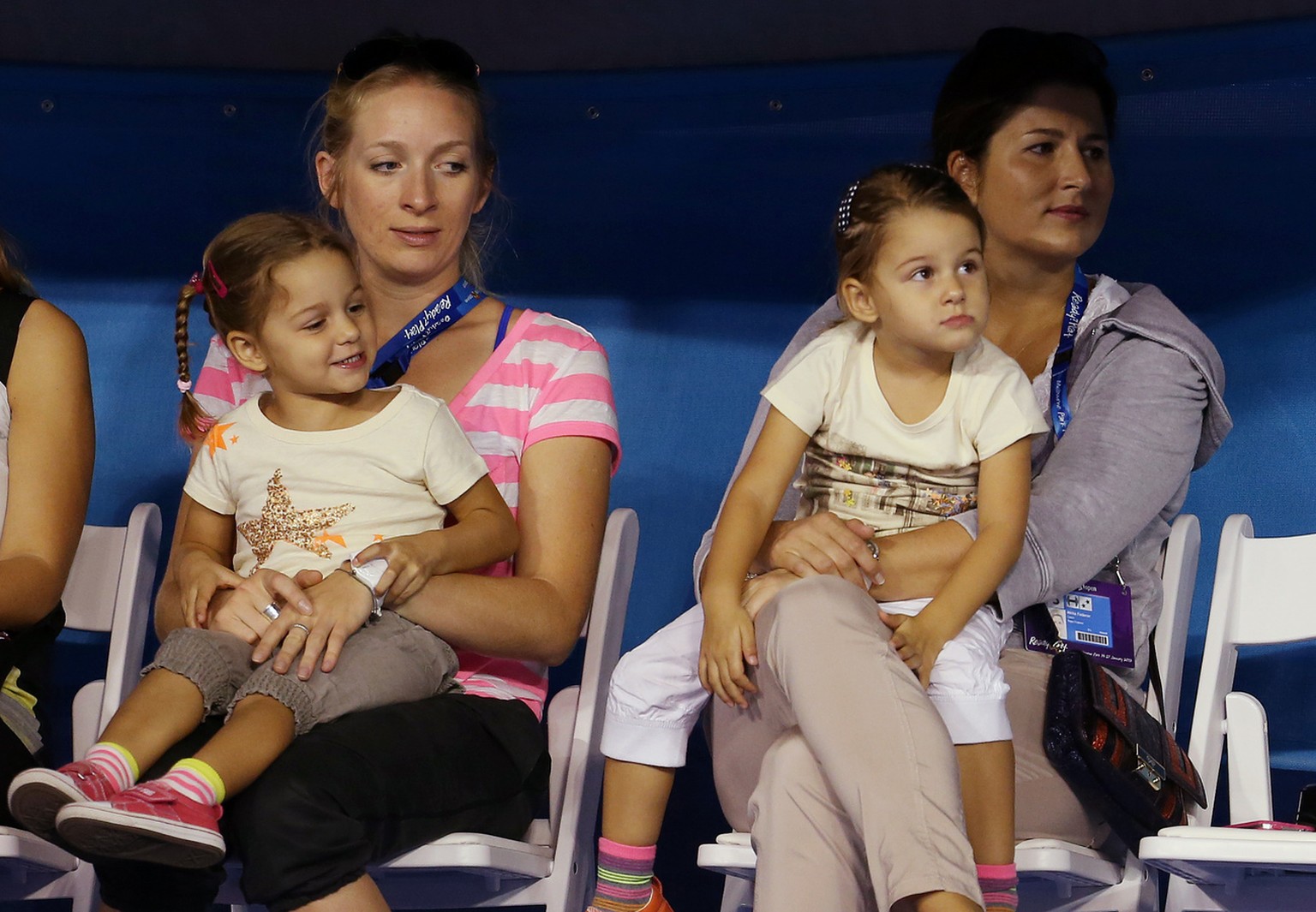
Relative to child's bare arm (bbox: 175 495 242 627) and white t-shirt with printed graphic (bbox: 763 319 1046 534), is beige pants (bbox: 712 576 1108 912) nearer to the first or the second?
white t-shirt with printed graphic (bbox: 763 319 1046 534)

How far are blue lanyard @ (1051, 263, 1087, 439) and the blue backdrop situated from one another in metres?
0.55

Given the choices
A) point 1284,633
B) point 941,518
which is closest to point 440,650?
point 941,518

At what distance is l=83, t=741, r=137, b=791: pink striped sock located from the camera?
5.49 ft

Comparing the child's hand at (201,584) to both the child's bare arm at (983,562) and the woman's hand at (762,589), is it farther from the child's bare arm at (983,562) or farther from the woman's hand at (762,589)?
the child's bare arm at (983,562)

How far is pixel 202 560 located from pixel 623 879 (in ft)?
1.96

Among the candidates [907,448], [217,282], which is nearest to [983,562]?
[907,448]

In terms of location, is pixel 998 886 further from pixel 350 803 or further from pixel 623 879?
pixel 350 803

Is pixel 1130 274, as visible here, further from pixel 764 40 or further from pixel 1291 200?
pixel 764 40

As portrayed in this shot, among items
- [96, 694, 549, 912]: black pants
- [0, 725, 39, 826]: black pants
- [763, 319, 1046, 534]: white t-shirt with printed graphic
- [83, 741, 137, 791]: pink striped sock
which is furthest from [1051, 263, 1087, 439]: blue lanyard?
[0, 725, 39, 826]: black pants

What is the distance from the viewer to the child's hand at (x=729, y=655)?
1.81m

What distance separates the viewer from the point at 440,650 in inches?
75.6

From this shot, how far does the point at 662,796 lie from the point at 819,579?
1.20 ft

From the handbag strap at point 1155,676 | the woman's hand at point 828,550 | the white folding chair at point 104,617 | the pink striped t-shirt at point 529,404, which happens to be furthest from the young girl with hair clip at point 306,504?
the handbag strap at point 1155,676

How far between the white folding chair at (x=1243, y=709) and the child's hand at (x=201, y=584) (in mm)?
1034
